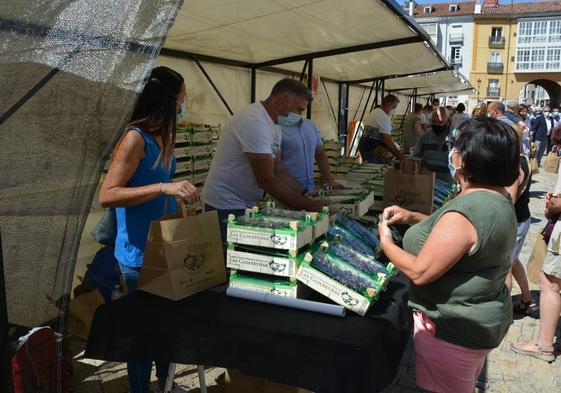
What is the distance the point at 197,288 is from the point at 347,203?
3.99ft

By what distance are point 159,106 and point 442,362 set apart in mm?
1521

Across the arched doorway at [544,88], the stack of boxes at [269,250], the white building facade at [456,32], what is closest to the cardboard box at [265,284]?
the stack of boxes at [269,250]

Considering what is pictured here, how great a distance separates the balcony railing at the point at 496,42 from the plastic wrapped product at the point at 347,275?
5701 cm

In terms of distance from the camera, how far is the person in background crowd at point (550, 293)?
308cm

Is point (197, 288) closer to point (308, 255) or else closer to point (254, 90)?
point (308, 255)

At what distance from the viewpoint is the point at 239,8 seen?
134 inches

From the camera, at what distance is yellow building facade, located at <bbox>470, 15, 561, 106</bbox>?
50469 mm

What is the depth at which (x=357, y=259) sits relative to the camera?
1956 millimetres

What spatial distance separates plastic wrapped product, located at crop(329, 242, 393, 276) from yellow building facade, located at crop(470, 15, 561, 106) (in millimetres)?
53703

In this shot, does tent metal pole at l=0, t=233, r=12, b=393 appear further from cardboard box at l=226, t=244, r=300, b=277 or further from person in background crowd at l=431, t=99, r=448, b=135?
person in background crowd at l=431, t=99, r=448, b=135

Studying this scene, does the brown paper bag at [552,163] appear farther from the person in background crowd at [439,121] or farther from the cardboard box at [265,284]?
the cardboard box at [265,284]

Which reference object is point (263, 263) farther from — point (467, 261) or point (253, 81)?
point (253, 81)

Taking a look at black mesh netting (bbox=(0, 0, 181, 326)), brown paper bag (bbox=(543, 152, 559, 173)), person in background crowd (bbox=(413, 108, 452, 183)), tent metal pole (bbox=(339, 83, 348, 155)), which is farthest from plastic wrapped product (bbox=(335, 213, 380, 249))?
brown paper bag (bbox=(543, 152, 559, 173))

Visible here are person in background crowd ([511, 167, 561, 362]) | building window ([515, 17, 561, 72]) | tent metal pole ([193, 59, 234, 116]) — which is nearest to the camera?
person in background crowd ([511, 167, 561, 362])
